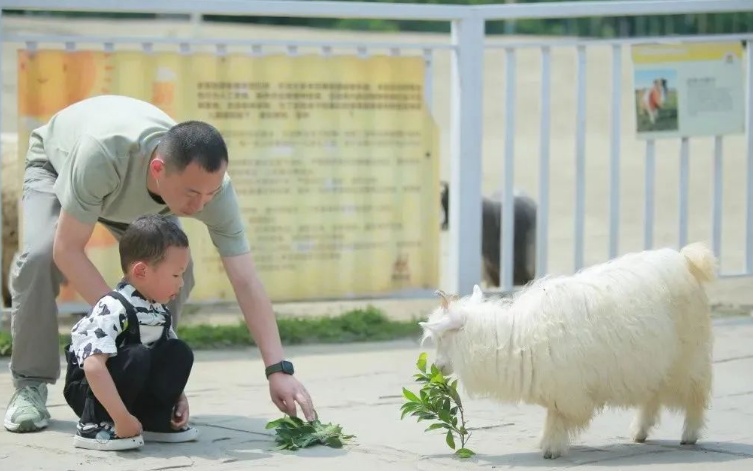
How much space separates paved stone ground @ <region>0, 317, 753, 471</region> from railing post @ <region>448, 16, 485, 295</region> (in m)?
1.19

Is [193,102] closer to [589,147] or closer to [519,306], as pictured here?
[519,306]

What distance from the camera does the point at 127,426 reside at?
422 cm

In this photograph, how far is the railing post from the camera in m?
7.19

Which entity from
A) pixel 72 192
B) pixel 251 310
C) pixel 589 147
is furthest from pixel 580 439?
pixel 589 147

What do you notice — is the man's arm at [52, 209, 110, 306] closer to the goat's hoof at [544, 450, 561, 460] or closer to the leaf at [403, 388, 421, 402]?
the leaf at [403, 388, 421, 402]

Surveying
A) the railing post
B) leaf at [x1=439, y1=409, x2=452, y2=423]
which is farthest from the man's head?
the railing post

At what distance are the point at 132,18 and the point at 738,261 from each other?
2056 cm

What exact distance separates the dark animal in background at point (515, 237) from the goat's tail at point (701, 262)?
11.6ft

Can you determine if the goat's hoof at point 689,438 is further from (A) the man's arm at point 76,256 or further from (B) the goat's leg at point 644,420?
(A) the man's arm at point 76,256

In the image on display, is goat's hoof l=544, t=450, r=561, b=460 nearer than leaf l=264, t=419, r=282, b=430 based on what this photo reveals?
Yes

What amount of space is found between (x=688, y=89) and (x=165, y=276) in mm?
4237

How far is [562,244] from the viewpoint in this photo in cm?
1055

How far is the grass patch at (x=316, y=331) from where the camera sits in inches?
263

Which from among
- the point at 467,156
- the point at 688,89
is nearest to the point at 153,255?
the point at 467,156
